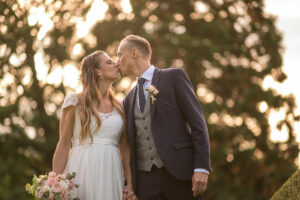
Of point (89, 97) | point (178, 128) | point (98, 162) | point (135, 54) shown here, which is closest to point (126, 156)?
point (98, 162)

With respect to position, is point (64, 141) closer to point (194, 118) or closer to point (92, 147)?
point (92, 147)

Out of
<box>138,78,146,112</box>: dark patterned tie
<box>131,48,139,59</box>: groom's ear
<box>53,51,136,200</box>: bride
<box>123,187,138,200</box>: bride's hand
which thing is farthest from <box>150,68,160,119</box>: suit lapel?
<box>123,187,138,200</box>: bride's hand

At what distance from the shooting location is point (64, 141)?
13.9 feet

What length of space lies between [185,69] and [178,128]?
715cm

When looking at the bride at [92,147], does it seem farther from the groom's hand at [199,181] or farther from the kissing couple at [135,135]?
the groom's hand at [199,181]

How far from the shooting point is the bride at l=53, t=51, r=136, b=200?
413 centimetres

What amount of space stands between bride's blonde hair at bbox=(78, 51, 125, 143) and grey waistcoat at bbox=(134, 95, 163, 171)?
46 cm

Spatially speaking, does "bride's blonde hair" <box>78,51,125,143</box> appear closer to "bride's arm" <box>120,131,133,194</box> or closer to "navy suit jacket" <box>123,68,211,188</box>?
"bride's arm" <box>120,131,133,194</box>

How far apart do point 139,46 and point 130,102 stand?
0.56m

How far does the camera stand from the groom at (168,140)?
371cm

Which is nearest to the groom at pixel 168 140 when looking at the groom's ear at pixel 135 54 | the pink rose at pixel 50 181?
the groom's ear at pixel 135 54

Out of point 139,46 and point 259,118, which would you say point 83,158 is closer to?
point 139,46

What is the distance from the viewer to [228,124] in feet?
36.4

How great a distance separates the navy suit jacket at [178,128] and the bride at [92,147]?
0.36m
